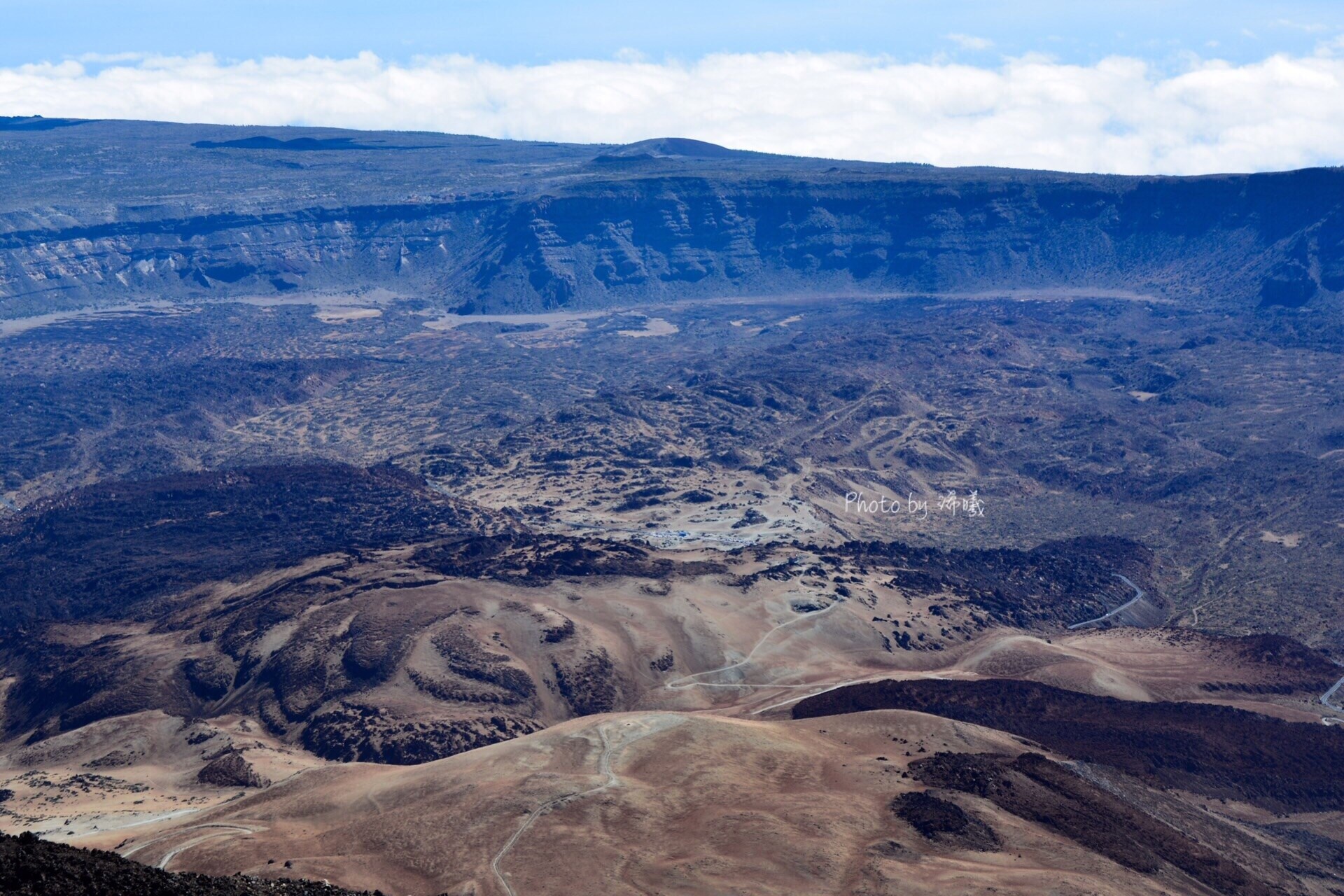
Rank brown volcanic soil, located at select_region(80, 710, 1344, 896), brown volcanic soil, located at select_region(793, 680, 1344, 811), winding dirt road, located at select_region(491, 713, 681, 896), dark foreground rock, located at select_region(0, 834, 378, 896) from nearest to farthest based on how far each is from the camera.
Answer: dark foreground rock, located at select_region(0, 834, 378, 896)
brown volcanic soil, located at select_region(80, 710, 1344, 896)
winding dirt road, located at select_region(491, 713, 681, 896)
brown volcanic soil, located at select_region(793, 680, 1344, 811)

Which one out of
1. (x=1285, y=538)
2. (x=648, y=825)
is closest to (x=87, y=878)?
(x=648, y=825)

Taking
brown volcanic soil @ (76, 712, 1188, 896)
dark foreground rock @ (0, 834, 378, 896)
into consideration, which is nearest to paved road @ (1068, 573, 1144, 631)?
brown volcanic soil @ (76, 712, 1188, 896)

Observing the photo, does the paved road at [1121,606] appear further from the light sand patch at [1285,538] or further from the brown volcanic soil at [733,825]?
the brown volcanic soil at [733,825]

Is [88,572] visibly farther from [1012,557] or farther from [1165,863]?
[1165,863]

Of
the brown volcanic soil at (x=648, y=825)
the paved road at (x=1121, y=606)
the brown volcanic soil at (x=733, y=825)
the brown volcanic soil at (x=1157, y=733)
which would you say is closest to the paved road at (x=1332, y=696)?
the brown volcanic soil at (x=1157, y=733)

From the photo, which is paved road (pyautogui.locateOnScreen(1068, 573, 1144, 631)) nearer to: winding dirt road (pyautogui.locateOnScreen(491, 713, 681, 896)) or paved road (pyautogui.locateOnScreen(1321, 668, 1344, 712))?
paved road (pyautogui.locateOnScreen(1321, 668, 1344, 712))

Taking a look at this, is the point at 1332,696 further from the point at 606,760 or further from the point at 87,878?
the point at 87,878
